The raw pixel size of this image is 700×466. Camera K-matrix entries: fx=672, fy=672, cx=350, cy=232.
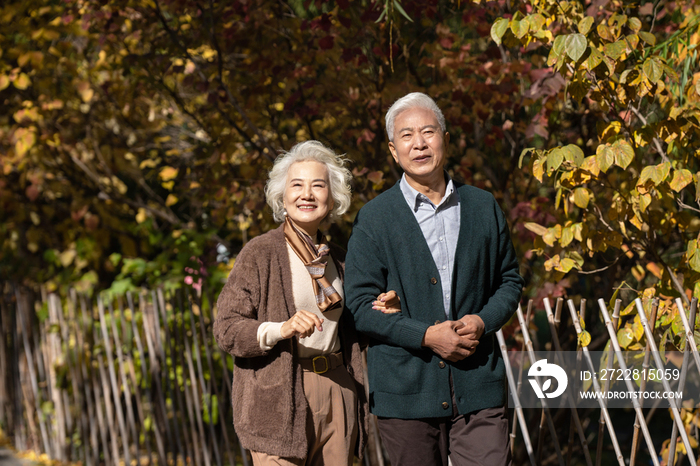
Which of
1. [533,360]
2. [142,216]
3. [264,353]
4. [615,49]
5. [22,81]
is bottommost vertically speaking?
[533,360]

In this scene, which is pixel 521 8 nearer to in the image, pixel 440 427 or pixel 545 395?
pixel 545 395

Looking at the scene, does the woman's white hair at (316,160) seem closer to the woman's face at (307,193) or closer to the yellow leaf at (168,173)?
the woman's face at (307,193)

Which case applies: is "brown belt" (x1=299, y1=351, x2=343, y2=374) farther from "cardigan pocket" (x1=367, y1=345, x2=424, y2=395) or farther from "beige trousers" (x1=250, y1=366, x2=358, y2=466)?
"cardigan pocket" (x1=367, y1=345, x2=424, y2=395)

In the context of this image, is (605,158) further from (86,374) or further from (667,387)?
(86,374)

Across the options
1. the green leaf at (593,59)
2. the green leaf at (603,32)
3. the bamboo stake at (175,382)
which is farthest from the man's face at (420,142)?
the bamboo stake at (175,382)

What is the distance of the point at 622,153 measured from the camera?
2516 millimetres

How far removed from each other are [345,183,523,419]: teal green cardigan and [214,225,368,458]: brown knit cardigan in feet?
0.75

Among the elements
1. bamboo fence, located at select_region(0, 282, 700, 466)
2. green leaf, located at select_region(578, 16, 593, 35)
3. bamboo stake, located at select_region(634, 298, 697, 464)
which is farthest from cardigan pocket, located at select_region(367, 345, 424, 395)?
green leaf, located at select_region(578, 16, 593, 35)

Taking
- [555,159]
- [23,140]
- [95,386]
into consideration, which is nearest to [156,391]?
[95,386]

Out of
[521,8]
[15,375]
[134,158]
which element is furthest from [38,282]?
[521,8]

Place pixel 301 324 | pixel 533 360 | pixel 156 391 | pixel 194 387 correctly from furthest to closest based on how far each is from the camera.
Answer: pixel 156 391, pixel 194 387, pixel 533 360, pixel 301 324

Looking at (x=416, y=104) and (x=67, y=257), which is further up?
(x=67, y=257)

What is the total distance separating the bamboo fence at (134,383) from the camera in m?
3.61

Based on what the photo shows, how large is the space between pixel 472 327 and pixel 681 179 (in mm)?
1105
